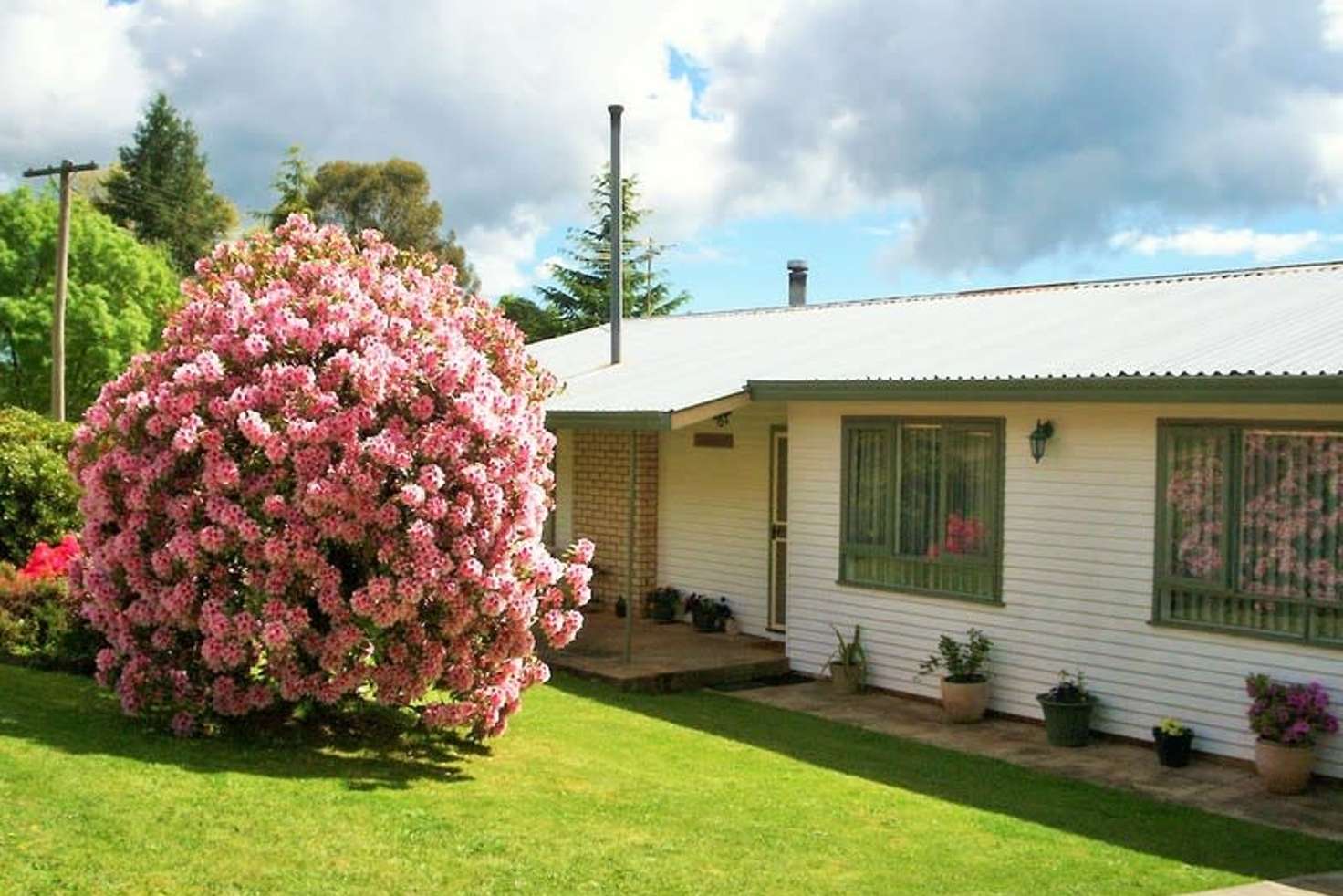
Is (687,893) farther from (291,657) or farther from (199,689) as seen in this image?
(199,689)

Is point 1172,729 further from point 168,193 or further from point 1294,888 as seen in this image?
point 168,193

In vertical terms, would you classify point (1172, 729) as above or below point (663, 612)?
below

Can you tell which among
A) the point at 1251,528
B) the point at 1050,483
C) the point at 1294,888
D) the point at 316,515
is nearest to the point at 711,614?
the point at 1050,483

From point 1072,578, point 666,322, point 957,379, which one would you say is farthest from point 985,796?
point 666,322

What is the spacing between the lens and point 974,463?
38.2ft

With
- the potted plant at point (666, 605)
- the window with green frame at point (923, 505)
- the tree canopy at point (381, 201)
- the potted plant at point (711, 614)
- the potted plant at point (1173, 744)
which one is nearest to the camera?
the potted plant at point (1173, 744)

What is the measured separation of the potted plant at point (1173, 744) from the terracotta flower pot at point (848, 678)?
3062 millimetres

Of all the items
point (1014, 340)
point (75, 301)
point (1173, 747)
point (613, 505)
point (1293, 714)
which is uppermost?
point (75, 301)

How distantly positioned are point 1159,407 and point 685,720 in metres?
4.15

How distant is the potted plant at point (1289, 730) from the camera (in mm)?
9078

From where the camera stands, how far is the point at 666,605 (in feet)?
52.7

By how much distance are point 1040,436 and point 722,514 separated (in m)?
Answer: 5.04

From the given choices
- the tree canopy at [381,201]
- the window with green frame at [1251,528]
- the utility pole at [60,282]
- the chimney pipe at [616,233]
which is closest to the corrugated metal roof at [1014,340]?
the chimney pipe at [616,233]

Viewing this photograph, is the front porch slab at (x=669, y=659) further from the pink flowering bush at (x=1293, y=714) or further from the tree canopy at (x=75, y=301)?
the tree canopy at (x=75, y=301)
